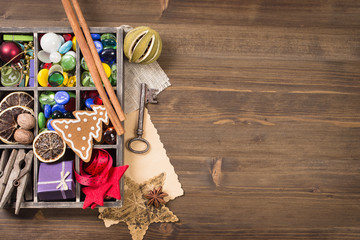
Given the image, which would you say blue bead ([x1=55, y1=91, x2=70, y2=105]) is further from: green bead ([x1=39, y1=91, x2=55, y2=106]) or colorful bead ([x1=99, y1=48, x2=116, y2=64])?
colorful bead ([x1=99, y1=48, x2=116, y2=64])

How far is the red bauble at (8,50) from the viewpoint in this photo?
1323 mm

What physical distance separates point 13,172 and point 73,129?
320mm

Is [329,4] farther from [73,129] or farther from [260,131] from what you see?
[73,129]

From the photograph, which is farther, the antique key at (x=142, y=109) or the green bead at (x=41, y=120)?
the antique key at (x=142, y=109)

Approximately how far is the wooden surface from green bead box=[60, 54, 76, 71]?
0.84 ft

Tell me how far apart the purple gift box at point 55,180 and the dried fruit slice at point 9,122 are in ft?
0.60

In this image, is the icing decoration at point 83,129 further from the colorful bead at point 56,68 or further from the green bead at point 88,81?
the colorful bead at point 56,68

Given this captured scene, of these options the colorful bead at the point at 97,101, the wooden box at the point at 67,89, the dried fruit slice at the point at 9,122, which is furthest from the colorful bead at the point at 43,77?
the colorful bead at the point at 97,101

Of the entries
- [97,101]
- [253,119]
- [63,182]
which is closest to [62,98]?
[97,101]

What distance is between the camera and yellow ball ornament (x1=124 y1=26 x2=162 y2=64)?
1.33 meters

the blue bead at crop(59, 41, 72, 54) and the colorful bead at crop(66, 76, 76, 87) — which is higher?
the blue bead at crop(59, 41, 72, 54)

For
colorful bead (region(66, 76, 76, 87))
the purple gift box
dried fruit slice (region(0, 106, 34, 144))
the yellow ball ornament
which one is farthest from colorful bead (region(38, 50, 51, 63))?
the purple gift box

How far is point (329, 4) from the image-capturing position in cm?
154

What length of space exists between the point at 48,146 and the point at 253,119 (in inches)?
37.9
